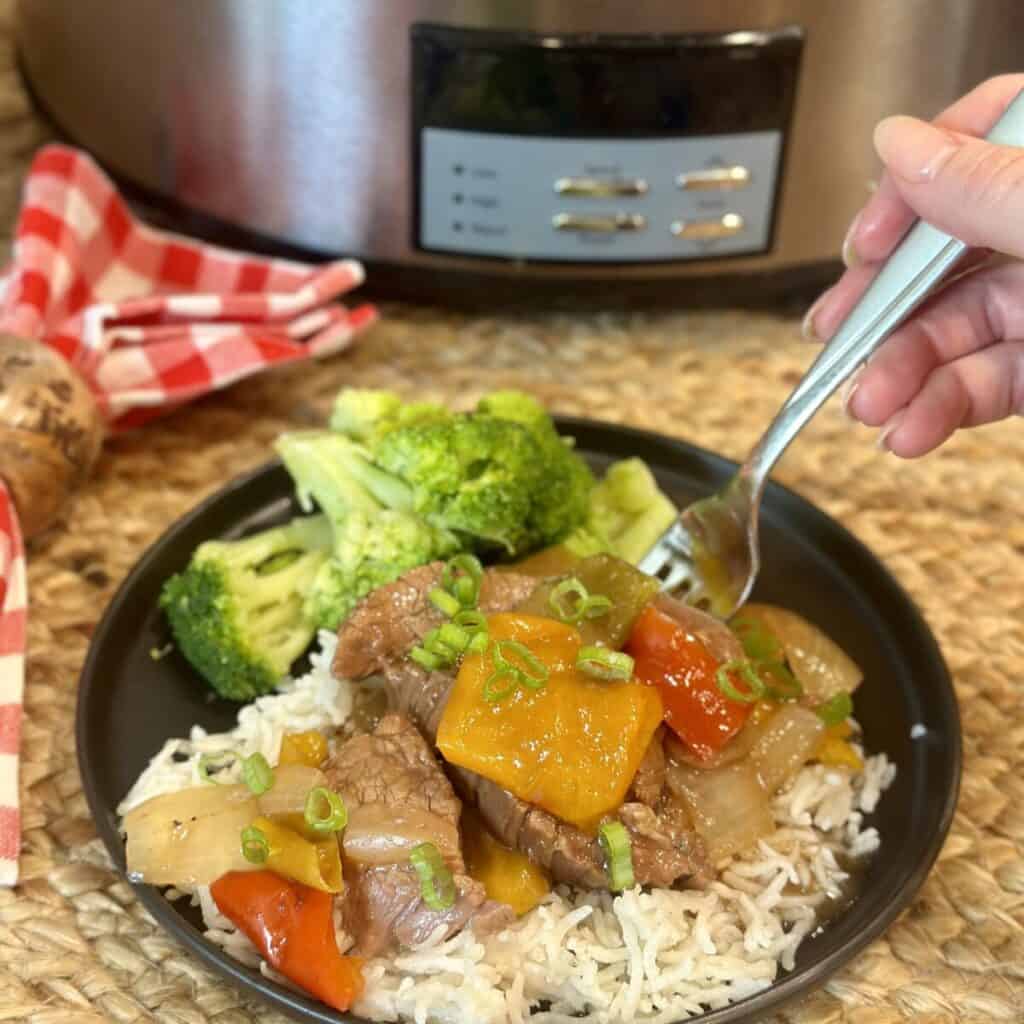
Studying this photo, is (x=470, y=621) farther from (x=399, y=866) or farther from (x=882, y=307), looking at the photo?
(x=882, y=307)

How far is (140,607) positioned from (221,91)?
719 millimetres

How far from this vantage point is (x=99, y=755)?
4.03ft

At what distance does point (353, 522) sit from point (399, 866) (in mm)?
440

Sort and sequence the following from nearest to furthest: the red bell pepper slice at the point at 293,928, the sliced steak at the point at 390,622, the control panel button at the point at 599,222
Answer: the red bell pepper slice at the point at 293,928
the sliced steak at the point at 390,622
the control panel button at the point at 599,222

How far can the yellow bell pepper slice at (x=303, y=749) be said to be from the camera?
1.19 meters

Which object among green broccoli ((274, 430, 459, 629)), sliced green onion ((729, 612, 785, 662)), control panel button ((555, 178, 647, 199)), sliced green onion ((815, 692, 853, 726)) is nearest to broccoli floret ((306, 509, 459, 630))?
green broccoli ((274, 430, 459, 629))

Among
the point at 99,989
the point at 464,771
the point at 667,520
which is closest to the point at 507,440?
the point at 667,520

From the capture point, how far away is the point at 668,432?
175cm

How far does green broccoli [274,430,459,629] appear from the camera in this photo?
4.49 feet

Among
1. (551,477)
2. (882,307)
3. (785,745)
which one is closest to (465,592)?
(551,477)

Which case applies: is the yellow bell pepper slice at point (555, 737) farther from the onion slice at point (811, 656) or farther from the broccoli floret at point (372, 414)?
the broccoli floret at point (372, 414)

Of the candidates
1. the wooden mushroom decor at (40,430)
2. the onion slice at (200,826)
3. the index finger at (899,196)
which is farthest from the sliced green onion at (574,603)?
the wooden mushroom decor at (40,430)

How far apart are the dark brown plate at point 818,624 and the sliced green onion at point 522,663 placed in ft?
0.96

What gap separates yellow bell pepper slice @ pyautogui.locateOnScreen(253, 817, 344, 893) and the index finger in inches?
31.4
